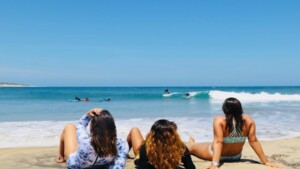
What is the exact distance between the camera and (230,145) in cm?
539

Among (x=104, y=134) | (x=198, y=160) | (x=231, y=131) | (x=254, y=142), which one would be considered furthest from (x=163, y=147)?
(x=198, y=160)

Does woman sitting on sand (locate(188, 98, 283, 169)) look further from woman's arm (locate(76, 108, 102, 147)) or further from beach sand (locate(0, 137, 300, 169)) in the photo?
woman's arm (locate(76, 108, 102, 147))

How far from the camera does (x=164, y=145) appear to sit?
3.97m

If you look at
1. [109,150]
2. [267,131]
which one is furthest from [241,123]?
[267,131]

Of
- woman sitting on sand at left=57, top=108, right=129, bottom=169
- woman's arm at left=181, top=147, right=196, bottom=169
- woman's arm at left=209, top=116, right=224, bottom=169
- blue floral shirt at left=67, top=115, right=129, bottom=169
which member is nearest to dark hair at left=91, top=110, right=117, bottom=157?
woman sitting on sand at left=57, top=108, right=129, bottom=169

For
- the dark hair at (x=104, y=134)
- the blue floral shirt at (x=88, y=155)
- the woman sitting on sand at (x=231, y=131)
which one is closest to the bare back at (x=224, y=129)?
the woman sitting on sand at (x=231, y=131)

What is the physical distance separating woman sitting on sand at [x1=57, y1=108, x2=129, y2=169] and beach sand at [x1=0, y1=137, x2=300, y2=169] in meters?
1.41

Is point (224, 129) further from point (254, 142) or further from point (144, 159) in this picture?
point (144, 159)

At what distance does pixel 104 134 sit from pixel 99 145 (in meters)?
0.17

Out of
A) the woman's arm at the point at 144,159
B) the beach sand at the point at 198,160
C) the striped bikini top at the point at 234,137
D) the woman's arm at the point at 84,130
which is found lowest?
the beach sand at the point at 198,160

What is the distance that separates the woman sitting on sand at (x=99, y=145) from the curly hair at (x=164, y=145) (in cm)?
37

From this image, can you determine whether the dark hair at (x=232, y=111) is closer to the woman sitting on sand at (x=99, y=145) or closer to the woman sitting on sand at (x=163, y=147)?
the woman sitting on sand at (x=163, y=147)

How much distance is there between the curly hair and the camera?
13.0 ft

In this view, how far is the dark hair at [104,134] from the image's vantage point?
12.6 feet
